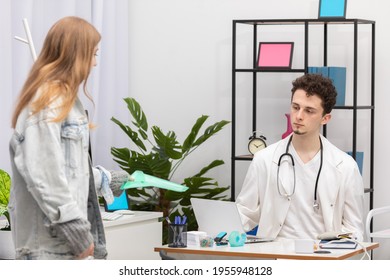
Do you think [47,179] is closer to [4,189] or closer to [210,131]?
[4,189]

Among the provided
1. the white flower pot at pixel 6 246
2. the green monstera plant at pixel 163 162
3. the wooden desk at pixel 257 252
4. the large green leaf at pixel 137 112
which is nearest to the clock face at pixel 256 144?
the green monstera plant at pixel 163 162

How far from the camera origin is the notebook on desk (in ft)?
12.1

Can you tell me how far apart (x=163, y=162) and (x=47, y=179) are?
3.03 m

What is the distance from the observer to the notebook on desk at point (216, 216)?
12.1 ft

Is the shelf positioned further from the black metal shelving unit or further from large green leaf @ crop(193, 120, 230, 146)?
large green leaf @ crop(193, 120, 230, 146)

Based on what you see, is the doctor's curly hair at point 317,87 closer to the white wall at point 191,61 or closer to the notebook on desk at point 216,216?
the notebook on desk at point 216,216

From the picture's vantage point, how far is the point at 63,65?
248cm

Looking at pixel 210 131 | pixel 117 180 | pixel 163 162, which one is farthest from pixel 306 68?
pixel 117 180

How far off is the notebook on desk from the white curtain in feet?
4.37

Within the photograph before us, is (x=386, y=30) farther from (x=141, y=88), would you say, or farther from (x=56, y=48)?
(x=56, y=48)

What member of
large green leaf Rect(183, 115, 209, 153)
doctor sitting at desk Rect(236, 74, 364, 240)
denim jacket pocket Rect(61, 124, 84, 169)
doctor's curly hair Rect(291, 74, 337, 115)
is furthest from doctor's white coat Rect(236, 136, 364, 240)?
denim jacket pocket Rect(61, 124, 84, 169)

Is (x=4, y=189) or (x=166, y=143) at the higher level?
(x=166, y=143)
